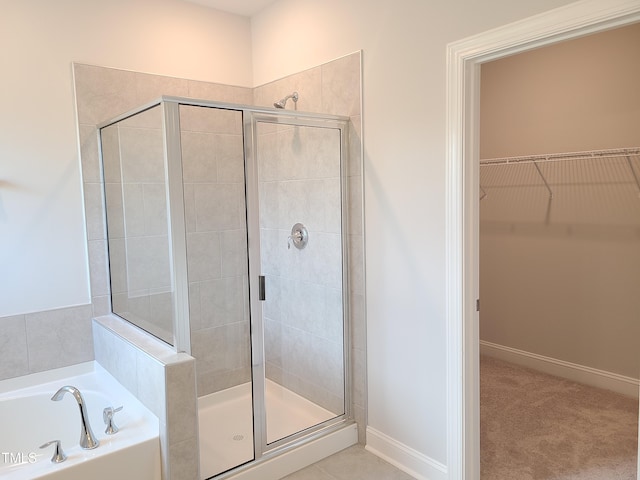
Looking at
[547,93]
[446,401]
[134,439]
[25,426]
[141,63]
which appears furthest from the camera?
[547,93]

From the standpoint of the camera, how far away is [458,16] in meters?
2.12

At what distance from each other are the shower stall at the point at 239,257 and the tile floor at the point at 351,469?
0.52 ft

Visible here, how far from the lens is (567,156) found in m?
3.50

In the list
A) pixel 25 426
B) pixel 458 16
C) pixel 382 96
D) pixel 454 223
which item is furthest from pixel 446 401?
pixel 25 426

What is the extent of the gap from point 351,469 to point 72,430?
1.49m

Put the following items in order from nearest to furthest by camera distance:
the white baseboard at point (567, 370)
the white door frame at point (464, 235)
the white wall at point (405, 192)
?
the white door frame at point (464, 235) < the white wall at point (405, 192) < the white baseboard at point (567, 370)

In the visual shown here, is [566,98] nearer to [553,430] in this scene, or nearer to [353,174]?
[353,174]

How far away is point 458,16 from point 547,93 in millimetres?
1823

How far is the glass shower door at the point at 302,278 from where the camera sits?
2.60m

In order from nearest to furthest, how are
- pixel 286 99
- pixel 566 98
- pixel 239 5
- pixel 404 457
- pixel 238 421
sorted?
pixel 404 457 → pixel 238 421 → pixel 286 99 → pixel 239 5 → pixel 566 98

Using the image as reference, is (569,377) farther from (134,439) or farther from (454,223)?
(134,439)

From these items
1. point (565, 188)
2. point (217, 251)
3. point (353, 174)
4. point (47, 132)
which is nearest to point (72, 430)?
point (217, 251)

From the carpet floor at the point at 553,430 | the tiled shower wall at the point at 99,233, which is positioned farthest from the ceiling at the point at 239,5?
the carpet floor at the point at 553,430

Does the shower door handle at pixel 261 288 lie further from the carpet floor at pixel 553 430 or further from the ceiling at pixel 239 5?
the ceiling at pixel 239 5
